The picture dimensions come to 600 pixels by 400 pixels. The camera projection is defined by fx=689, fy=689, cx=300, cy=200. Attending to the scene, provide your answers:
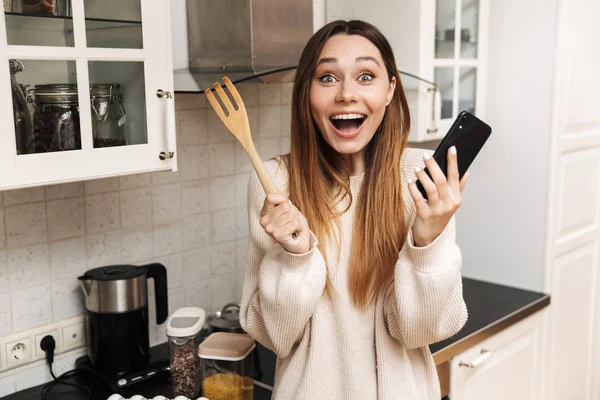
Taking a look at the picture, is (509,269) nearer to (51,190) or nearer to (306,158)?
(306,158)

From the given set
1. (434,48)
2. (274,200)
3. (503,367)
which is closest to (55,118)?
(274,200)

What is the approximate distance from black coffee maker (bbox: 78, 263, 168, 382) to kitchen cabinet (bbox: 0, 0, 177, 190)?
0.35 m

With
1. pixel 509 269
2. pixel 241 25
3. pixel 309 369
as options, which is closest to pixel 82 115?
pixel 241 25

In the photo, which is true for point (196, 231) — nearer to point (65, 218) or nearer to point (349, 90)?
point (65, 218)

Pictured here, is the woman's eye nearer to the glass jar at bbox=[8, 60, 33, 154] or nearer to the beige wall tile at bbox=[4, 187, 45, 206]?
the glass jar at bbox=[8, 60, 33, 154]

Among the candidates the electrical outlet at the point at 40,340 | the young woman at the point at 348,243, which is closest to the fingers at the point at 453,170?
the young woman at the point at 348,243

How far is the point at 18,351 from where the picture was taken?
1.59 meters

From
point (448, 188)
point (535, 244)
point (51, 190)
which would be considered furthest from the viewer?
point (535, 244)

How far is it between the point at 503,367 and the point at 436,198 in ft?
3.70

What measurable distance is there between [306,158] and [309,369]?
404 millimetres

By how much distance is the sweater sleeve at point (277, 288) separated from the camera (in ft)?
3.92

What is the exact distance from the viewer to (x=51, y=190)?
161 centimetres

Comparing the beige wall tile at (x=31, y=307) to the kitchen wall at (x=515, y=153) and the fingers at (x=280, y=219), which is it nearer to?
the fingers at (x=280, y=219)

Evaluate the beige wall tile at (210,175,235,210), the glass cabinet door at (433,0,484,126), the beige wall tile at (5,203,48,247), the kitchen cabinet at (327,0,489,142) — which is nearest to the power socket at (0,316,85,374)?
the beige wall tile at (5,203,48,247)
